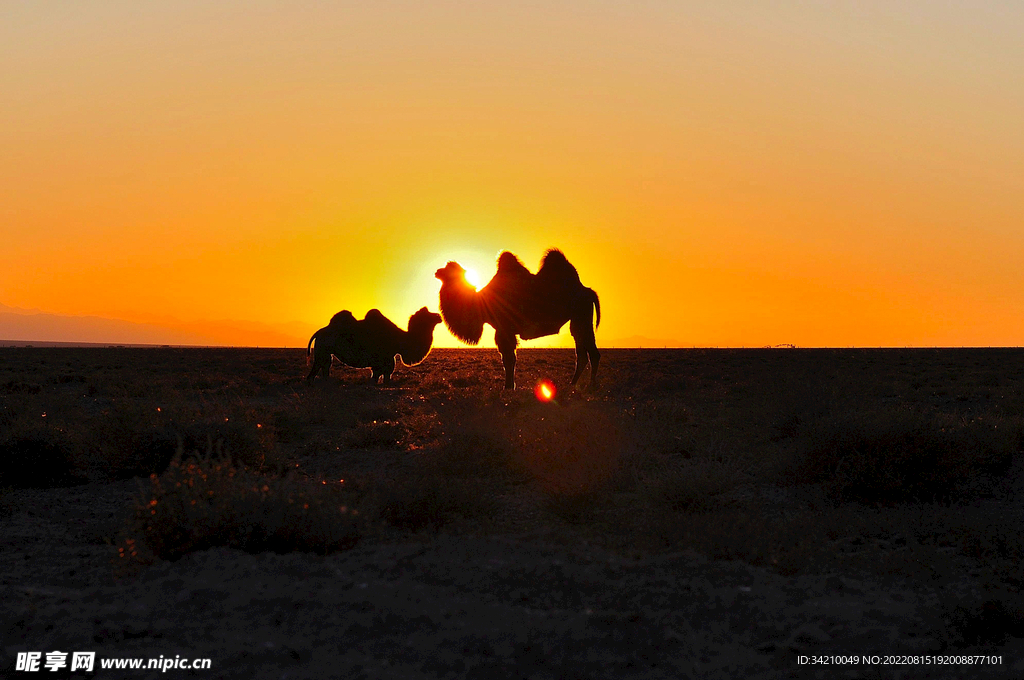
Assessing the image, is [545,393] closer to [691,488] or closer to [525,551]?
[691,488]

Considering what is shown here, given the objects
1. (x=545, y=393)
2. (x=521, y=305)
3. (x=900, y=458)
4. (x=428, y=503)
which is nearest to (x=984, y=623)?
(x=900, y=458)

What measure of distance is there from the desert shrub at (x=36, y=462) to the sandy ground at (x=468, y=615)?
3163 millimetres

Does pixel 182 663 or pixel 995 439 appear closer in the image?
pixel 182 663

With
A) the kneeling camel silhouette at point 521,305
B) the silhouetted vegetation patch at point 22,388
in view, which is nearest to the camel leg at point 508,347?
the kneeling camel silhouette at point 521,305

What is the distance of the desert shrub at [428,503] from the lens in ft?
20.5

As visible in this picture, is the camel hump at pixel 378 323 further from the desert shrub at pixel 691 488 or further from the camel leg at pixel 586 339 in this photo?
the desert shrub at pixel 691 488

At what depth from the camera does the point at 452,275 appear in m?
17.1

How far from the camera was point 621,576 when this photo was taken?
4.92 m

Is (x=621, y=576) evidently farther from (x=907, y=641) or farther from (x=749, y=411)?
(x=749, y=411)

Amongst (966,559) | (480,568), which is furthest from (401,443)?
(966,559)

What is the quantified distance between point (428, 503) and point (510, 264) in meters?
10.2

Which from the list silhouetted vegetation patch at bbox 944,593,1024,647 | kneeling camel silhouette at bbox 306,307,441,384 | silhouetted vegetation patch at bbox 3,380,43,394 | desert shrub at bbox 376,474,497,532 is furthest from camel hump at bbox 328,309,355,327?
silhouetted vegetation patch at bbox 944,593,1024,647

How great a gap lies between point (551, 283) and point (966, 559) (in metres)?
11.3

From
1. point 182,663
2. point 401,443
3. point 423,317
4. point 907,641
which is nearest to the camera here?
point 182,663
